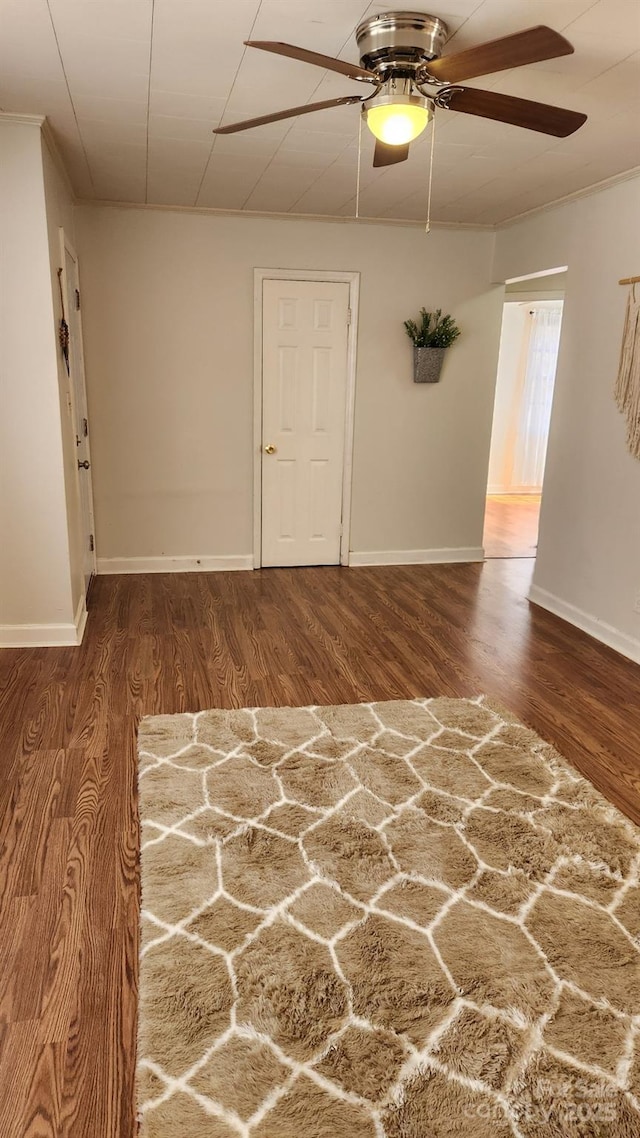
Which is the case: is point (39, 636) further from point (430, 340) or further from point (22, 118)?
point (430, 340)

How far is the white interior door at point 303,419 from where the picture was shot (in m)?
5.16

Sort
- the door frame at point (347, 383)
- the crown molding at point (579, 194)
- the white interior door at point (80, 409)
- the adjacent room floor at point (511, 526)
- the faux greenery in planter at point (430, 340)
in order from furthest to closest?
the adjacent room floor at point (511, 526)
the faux greenery in planter at point (430, 340)
the door frame at point (347, 383)
the white interior door at point (80, 409)
the crown molding at point (579, 194)

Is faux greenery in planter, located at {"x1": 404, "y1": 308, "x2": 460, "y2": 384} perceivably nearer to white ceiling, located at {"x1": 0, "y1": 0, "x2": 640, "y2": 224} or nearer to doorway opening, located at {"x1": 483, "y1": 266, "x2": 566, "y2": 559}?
white ceiling, located at {"x1": 0, "y1": 0, "x2": 640, "y2": 224}

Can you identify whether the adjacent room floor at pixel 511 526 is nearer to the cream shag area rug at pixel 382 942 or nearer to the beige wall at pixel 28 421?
the cream shag area rug at pixel 382 942

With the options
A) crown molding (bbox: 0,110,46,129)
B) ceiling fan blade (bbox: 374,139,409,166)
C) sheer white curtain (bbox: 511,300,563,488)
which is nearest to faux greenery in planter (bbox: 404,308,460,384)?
ceiling fan blade (bbox: 374,139,409,166)

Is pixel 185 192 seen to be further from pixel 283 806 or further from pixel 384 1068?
pixel 384 1068

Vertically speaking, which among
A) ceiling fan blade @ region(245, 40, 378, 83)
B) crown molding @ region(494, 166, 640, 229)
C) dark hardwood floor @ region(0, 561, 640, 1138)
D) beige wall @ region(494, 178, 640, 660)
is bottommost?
Result: dark hardwood floor @ region(0, 561, 640, 1138)

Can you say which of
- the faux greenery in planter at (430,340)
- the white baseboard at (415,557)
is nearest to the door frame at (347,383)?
the white baseboard at (415,557)

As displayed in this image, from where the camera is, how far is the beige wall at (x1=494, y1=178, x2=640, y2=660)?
12.9ft

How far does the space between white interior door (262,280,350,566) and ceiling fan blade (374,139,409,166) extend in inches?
93.9

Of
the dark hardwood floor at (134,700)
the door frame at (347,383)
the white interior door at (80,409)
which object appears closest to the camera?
the dark hardwood floor at (134,700)

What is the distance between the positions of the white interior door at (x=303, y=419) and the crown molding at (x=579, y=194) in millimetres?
1252

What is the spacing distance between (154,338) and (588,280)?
2824mm

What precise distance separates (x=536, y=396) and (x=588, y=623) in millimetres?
5369
